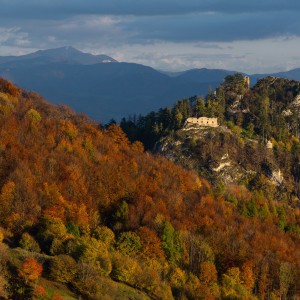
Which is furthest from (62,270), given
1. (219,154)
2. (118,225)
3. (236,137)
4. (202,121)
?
(236,137)

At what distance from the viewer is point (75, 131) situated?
304ft

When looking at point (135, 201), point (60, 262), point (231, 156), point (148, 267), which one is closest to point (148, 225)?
point (135, 201)

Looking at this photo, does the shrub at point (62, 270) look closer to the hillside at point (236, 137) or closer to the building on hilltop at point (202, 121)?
the hillside at point (236, 137)

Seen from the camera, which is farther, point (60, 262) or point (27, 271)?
point (60, 262)

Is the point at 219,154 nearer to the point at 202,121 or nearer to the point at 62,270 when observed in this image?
the point at 202,121

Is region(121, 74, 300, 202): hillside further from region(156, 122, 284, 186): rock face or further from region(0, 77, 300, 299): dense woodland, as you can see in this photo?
region(0, 77, 300, 299): dense woodland

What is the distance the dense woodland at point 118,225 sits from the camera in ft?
156

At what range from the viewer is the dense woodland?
156ft

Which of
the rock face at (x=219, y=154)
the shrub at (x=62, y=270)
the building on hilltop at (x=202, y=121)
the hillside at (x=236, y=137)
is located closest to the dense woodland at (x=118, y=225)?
the shrub at (x=62, y=270)

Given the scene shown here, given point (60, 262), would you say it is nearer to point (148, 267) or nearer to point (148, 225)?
point (148, 267)

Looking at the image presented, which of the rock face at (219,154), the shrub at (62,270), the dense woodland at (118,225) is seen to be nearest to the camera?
the shrub at (62,270)

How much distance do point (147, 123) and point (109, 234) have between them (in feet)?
221

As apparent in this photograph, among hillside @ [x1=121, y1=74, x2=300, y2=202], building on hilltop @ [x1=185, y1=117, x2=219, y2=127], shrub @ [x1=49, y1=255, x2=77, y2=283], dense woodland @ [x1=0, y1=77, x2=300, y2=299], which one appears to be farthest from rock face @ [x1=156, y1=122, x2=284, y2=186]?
shrub @ [x1=49, y1=255, x2=77, y2=283]

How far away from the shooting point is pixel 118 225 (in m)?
67.4
